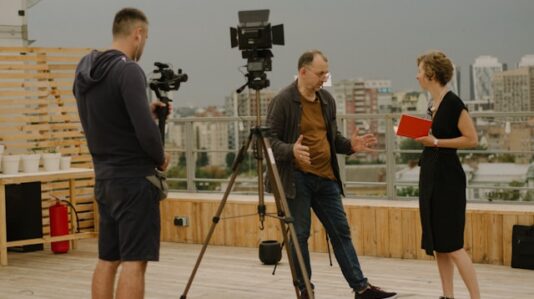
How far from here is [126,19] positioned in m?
4.14

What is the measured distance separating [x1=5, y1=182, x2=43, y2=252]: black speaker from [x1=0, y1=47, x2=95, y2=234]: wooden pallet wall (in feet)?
1.50

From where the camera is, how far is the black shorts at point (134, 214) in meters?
4.11

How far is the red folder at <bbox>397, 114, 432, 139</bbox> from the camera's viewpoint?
4906 mm

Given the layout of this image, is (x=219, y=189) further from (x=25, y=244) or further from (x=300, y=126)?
(x=300, y=126)

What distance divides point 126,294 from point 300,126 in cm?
168

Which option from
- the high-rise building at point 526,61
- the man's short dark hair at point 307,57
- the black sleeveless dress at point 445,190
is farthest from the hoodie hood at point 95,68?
the high-rise building at point 526,61

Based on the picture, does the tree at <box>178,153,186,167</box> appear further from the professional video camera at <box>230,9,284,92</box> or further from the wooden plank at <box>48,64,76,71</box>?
the professional video camera at <box>230,9,284,92</box>

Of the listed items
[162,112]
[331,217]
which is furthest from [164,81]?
[331,217]

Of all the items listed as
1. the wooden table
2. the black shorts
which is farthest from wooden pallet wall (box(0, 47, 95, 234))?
the black shorts

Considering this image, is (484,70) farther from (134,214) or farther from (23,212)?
(134,214)

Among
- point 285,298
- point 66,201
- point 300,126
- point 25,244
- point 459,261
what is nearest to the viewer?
point 459,261

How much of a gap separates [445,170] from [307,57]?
1050 mm

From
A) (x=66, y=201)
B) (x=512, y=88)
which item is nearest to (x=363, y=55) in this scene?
(x=512, y=88)

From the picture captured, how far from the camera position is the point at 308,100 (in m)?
5.32
